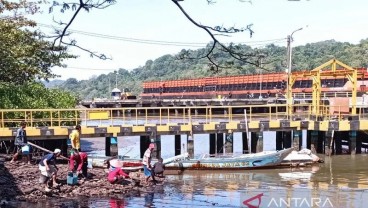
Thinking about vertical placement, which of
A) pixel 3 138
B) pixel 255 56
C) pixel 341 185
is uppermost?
pixel 255 56

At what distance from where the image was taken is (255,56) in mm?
4355

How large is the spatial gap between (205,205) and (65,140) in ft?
41.6

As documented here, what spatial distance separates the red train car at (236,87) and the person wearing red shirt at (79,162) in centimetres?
4108

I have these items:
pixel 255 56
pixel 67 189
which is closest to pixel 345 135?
pixel 67 189

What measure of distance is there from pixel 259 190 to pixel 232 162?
4.75m

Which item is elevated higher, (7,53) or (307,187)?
(7,53)

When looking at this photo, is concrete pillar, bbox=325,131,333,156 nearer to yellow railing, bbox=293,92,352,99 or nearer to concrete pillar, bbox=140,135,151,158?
concrete pillar, bbox=140,135,151,158

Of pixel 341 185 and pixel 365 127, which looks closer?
pixel 341 185

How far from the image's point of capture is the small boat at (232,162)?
23312mm

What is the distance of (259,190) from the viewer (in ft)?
61.3

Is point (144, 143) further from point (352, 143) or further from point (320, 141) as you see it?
point (352, 143)

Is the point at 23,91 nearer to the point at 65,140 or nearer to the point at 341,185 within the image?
the point at 65,140
